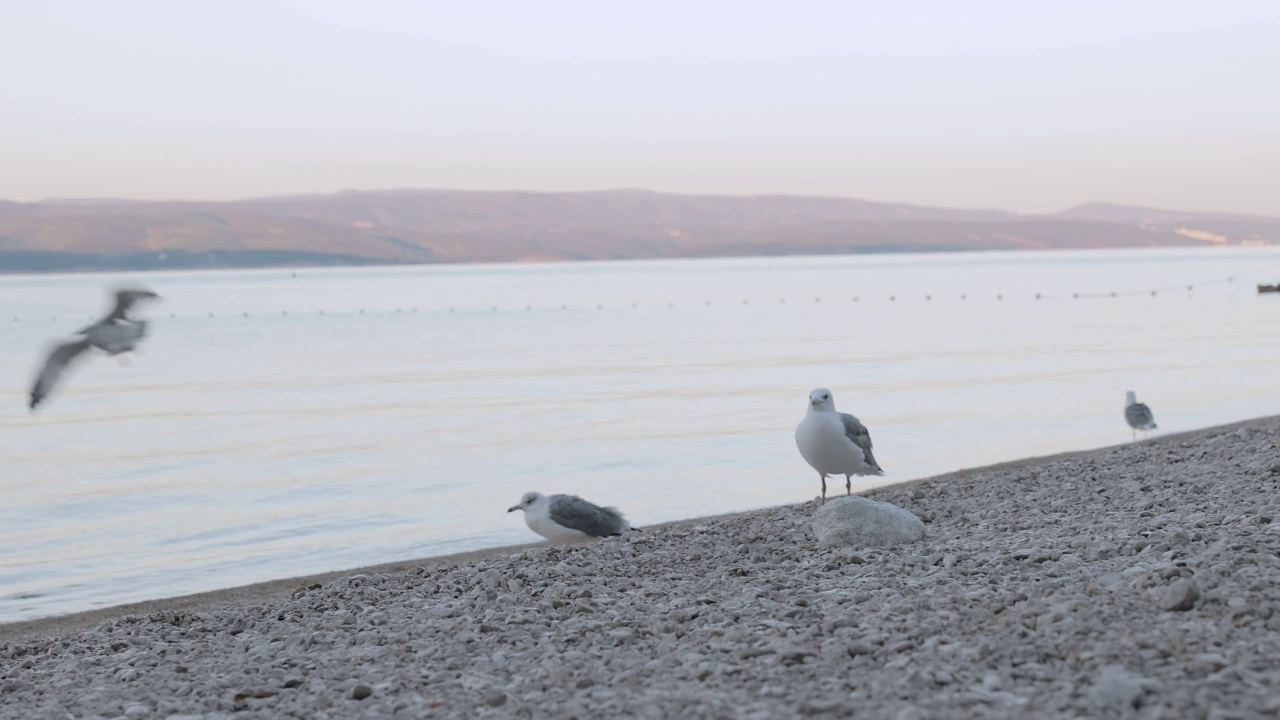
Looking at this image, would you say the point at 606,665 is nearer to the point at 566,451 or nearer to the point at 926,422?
the point at 566,451

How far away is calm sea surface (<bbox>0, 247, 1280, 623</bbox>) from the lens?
16.2 meters

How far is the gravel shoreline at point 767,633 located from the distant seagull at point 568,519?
62cm

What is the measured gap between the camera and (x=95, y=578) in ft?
46.2

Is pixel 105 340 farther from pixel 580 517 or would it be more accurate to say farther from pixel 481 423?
pixel 481 423

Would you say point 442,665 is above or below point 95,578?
above

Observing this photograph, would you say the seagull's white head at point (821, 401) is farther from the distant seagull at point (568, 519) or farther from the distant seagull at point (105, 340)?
the distant seagull at point (105, 340)

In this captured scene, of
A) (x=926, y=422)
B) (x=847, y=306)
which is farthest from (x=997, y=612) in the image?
(x=847, y=306)

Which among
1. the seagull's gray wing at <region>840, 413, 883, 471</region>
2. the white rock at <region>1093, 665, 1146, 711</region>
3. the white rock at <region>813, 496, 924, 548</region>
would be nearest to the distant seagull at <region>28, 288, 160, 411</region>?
the white rock at <region>813, 496, 924, 548</region>

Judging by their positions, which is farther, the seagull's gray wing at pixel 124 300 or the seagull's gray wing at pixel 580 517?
the seagull's gray wing at pixel 580 517

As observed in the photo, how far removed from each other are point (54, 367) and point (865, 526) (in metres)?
5.89

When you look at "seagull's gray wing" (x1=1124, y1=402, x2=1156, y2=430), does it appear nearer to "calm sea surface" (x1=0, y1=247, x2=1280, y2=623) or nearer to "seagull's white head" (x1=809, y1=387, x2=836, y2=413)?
"calm sea surface" (x1=0, y1=247, x2=1280, y2=623)

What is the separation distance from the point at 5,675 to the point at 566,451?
14500 mm

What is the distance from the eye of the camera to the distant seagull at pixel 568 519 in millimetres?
12016

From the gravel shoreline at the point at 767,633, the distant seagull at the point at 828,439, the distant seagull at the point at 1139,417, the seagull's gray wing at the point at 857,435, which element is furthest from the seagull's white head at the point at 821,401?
the distant seagull at the point at 1139,417
